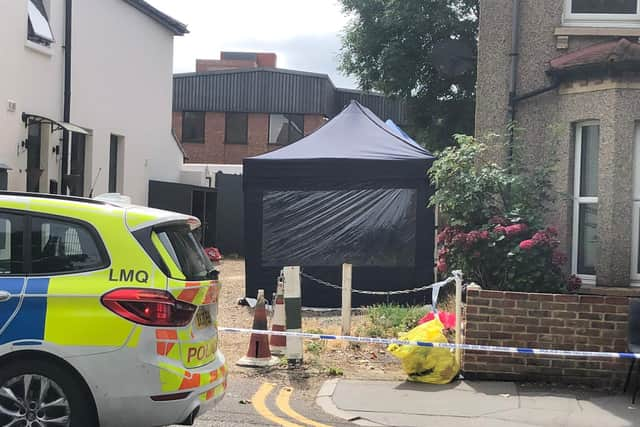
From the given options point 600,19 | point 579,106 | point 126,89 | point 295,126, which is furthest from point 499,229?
point 295,126

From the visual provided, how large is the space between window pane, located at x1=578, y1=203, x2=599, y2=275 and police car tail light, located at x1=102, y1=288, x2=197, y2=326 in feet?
19.7

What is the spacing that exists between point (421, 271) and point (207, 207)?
482 inches

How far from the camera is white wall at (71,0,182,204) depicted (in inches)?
617

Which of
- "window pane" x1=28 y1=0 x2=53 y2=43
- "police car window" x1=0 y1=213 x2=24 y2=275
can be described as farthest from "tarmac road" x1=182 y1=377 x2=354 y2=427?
"window pane" x1=28 y1=0 x2=53 y2=43

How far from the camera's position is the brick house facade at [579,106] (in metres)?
8.45

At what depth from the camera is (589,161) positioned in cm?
897

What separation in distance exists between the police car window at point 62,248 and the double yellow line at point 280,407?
2.29 meters

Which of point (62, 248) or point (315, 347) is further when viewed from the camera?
point (315, 347)

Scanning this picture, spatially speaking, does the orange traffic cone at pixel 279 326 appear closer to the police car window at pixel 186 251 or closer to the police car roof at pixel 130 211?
the police car window at pixel 186 251

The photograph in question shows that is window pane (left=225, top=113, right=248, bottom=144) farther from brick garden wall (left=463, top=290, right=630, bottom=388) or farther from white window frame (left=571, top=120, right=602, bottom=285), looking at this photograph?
brick garden wall (left=463, top=290, right=630, bottom=388)

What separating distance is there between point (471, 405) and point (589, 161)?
12.5 feet

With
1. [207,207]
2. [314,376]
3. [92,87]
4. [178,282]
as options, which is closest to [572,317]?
[314,376]

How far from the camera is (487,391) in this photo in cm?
704

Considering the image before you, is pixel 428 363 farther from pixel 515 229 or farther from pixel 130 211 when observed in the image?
pixel 130 211
